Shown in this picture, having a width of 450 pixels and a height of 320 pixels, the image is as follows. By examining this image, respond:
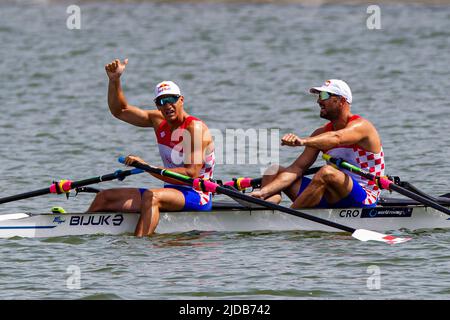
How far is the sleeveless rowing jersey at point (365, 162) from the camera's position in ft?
55.2


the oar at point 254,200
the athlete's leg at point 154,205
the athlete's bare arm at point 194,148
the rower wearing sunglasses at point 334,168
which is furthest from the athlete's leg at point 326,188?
the athlete's leg at point 154,205

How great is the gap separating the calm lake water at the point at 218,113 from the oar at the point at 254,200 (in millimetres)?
134

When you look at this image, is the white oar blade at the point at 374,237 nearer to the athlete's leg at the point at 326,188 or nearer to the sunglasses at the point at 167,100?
the athlete's leg at the point at 326,188

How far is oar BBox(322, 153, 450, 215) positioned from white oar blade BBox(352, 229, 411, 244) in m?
0.59

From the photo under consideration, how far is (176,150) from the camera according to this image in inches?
655

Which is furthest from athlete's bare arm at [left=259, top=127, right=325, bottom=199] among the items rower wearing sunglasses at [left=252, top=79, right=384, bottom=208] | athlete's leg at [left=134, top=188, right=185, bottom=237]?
athlete's leg at [left=134, top=188, right=185, bottom=237]

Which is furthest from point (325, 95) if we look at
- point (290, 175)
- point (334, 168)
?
point (290, 175)

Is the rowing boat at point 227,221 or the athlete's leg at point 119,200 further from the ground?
the athlete's leg at point 119,200

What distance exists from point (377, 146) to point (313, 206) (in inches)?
48.8

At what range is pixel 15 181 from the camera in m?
21.4

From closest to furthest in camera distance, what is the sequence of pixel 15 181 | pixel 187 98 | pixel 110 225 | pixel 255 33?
pixel 110 225, pixel 15 181, pixel 187 98, pixel 255 33
